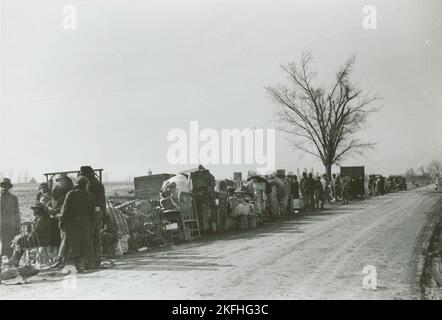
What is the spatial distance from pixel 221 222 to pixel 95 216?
→ 8073 mm

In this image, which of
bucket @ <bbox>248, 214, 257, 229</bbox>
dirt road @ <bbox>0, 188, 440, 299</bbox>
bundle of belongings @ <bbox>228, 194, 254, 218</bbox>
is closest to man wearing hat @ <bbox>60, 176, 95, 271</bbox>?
dirt road @ <bbox>0, 188, 440, 299</bbox>

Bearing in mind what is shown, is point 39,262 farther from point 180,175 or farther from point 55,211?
point 180,175

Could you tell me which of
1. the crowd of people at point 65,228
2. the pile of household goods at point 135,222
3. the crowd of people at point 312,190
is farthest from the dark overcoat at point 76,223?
the crowd of people at point 312,190

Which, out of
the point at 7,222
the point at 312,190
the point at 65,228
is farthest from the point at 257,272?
the point at 312,190

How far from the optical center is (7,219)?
11461 mm

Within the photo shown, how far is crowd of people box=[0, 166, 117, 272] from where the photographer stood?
34.8 ft

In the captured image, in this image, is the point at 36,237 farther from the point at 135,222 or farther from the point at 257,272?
the point at 257,272

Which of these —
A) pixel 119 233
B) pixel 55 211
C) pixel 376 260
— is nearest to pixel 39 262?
pixel 55 211

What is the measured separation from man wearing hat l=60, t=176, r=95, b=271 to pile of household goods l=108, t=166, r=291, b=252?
2.68m

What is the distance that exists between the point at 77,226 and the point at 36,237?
924 millimetres

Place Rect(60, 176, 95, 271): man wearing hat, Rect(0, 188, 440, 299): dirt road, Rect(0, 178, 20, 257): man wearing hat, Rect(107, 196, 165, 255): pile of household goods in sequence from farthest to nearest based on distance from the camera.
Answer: Rect(107, 196, 165, 255): pile of household goods, Rect(0, 178, 20, 257): man wearing hat, Rect(60, 176, 95, 271): man wearing hat, Rect(0, 188, 440, 299): dirt road

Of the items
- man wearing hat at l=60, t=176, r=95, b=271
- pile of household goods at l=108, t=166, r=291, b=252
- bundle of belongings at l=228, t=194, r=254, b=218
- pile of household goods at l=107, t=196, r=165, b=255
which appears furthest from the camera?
bundle of belongings at l=228, t=194, r=254, b=218

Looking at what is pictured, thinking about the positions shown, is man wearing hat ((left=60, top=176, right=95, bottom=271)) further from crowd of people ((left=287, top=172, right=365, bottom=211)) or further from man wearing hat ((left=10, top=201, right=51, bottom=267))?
crowd of people ((left=287, top=172, right=365, bottom=211))
